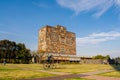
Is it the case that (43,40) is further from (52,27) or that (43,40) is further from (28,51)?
(28,51)

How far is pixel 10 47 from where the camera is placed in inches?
3034

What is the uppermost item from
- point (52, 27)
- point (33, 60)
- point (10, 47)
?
point (52, 27)

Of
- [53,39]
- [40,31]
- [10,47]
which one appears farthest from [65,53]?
[10,47]

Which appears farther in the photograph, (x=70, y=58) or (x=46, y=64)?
(x=70, y=58)

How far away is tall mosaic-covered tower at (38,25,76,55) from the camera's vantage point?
316 feet

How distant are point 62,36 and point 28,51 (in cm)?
3255

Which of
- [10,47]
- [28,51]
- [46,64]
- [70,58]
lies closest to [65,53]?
[70,58]

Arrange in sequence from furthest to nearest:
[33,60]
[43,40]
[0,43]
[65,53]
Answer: [65,53] → [43,40] → [33,60] → [0,43]

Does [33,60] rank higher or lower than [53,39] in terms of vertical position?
lower

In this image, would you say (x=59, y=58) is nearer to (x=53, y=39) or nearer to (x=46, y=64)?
(x=53, y=39)

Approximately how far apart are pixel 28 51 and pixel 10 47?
8682mm

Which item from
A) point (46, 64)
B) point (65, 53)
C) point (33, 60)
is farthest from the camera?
point (65, 53)

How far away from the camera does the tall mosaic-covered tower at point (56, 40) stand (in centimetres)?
9631

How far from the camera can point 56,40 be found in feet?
334
